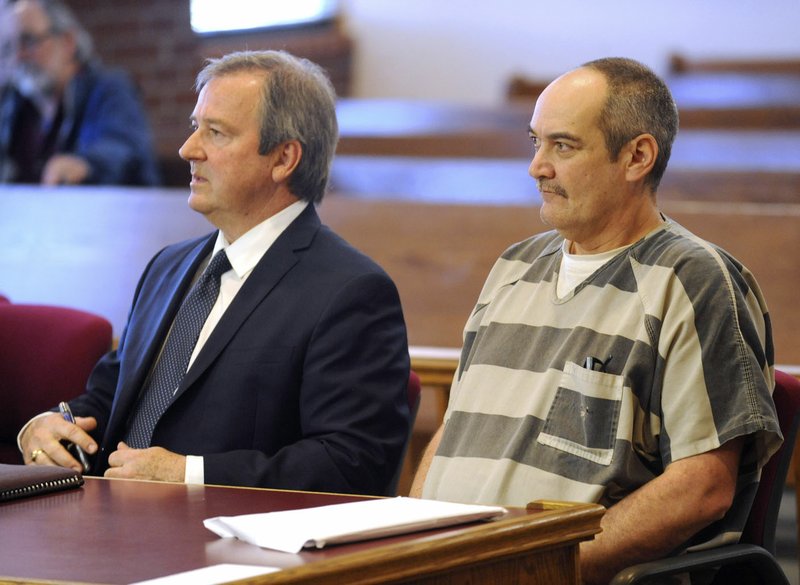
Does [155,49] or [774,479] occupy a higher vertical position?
[155,49]

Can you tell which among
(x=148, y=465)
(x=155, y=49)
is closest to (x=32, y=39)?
(x=155, y=49)

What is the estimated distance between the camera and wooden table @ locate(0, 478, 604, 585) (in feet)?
4.18

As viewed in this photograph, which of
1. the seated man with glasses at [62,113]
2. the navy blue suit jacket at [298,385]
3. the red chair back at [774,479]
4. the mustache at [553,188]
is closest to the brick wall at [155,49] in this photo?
the seated man with glasses at [62,113]

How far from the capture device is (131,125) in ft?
16.0

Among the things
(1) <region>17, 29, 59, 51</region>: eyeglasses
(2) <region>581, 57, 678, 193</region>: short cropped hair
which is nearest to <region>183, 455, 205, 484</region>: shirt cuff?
(2) <region>581, 57, 678, 193</region>: short cropped hair

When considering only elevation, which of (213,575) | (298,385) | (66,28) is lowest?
(298,385)

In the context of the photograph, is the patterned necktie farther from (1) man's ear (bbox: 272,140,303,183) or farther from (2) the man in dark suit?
(1) man's ear (bbox: 272,140,303,183)

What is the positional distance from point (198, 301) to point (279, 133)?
1.20 ft

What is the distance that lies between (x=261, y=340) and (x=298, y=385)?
0.35 feet

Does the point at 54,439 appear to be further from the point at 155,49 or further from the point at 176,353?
the point at 155,49

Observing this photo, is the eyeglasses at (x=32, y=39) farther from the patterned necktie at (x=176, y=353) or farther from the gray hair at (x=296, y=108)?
the patterned necktie at (x=176, y=353)

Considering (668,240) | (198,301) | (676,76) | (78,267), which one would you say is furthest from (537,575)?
(676,76)

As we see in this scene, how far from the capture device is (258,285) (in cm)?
231

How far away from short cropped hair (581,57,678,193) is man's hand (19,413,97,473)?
1.08m
